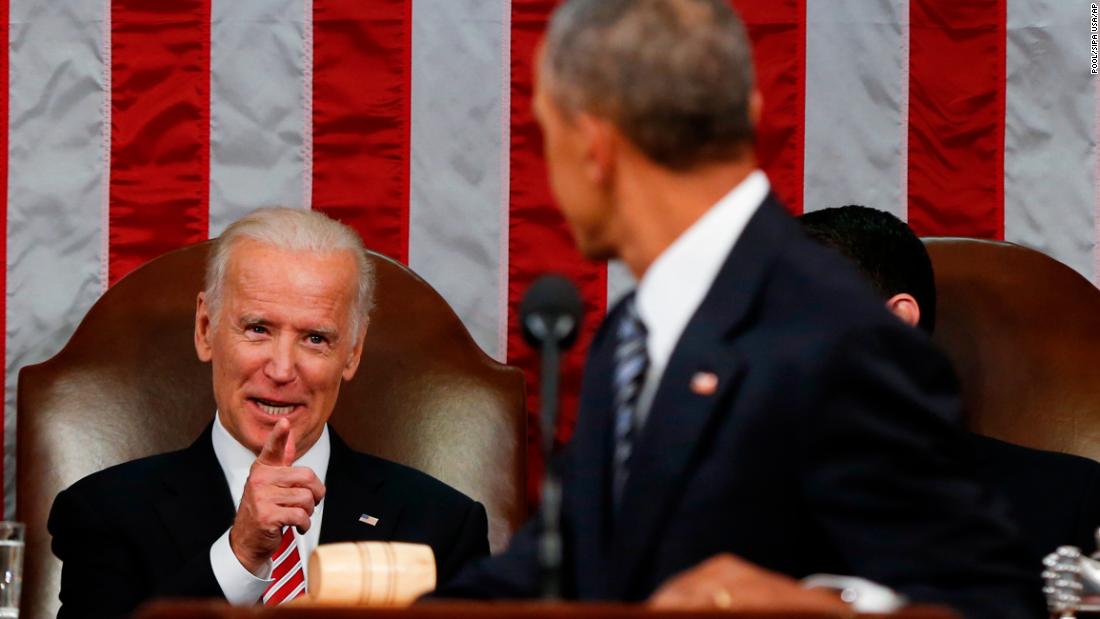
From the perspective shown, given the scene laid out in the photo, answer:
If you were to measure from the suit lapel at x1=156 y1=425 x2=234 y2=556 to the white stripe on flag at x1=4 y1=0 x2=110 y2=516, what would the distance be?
→ 0.59 m

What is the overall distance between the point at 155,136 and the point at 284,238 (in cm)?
52

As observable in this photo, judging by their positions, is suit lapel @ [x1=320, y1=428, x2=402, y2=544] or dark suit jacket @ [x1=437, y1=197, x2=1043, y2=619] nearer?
dark suit jacket @ [x1=437, y1=197, x2=1043, y2=619]

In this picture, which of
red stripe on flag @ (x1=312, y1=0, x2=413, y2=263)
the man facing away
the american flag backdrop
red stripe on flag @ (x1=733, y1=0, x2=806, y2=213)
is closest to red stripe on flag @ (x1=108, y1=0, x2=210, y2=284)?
the american flag backdrop

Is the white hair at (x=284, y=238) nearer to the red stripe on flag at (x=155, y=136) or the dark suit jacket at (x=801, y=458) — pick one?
the red stripe on flag at (x=155, y=136)

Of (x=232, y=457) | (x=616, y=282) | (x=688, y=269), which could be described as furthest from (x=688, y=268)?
(x=616, y=282)

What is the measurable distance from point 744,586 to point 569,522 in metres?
0.37

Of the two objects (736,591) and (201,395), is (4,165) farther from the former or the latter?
(736,591)

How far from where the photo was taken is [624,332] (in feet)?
5.87

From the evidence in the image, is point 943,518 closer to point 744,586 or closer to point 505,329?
point 744,586

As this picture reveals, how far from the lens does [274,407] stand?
3447 mm

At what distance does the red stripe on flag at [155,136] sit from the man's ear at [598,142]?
7.36 feet

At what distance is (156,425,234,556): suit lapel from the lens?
328 centimetres

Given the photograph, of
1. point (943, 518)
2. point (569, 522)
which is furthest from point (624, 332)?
point (943, 518)

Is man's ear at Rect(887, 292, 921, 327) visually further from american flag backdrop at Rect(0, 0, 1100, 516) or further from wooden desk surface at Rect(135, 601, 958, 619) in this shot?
wooden desk surface at Rect(135, 601, 958, 619)
